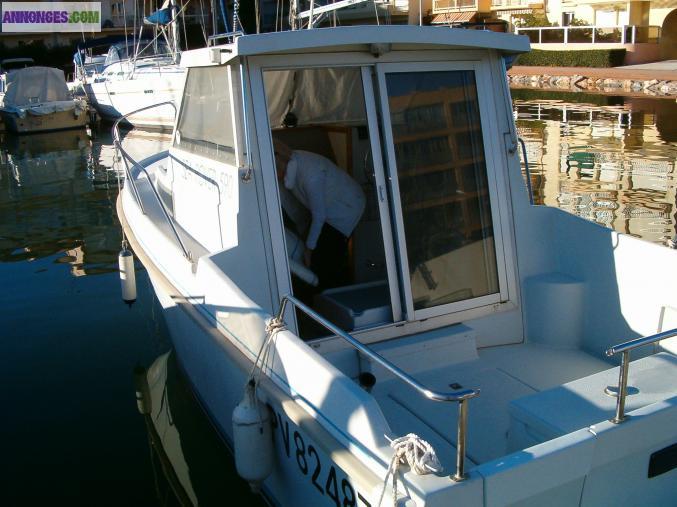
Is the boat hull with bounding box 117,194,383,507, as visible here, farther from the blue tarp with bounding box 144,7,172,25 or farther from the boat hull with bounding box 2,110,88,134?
the boat hull with bounding box 2,110,88,134

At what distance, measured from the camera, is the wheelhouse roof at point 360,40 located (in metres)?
4.09

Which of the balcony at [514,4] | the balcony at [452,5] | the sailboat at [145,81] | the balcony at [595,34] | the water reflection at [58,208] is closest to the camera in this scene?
A: the water reflection at [58,208]

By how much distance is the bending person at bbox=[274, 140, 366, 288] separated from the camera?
4891mm

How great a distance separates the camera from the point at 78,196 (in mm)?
13531

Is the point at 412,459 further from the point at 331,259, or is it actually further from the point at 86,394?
the point at 86,394

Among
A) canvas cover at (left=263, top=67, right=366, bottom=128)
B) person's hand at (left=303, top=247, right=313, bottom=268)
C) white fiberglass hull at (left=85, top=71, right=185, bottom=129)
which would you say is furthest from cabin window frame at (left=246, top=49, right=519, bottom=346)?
white fiberglass hull at (left=85, top=71, right=185, bottom=129)

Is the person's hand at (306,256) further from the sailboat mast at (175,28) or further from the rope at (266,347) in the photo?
Answer: the sailboat mast at (175,28)

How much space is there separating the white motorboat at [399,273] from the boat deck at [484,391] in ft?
0.04

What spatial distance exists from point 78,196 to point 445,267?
10.4 m

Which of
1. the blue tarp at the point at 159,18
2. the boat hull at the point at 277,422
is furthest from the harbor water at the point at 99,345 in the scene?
the blue tarp at the point at 159,18

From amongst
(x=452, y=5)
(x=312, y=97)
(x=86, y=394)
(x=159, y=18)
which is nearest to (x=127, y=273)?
(x=86, y=394)

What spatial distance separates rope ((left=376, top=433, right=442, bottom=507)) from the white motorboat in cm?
61

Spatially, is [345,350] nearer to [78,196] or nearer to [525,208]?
[525,208]

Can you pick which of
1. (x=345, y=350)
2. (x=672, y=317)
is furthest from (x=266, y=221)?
(x=672, y=317)
